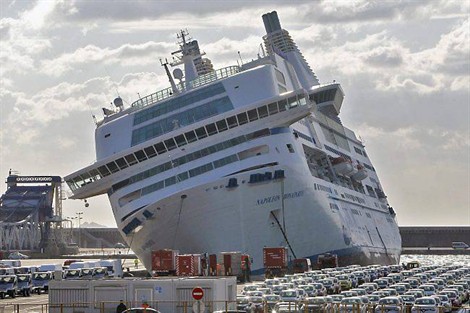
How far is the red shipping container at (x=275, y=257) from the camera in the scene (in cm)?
7281

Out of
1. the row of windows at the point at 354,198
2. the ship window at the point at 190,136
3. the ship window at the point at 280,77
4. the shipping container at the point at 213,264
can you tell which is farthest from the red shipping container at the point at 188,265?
the row of windows at the point at 354,198

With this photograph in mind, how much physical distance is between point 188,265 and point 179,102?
1462 centimetres

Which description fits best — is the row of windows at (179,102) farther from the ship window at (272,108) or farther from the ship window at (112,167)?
the ship window at (112,167)

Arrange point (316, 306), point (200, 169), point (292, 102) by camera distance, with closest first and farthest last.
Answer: point (316, 306), point (200, 169), point (292, 102)

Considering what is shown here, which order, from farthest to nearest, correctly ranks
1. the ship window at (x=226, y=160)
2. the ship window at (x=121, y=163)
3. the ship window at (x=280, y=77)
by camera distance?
the ship window at (x=280, y=77) → the ship window at (x=121, y=163) → the ship window at (x=226, y=160)

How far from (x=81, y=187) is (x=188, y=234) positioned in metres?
9.53

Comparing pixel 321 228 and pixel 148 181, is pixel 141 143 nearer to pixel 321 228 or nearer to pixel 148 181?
pixel 148 181

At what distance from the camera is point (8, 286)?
69125 mm

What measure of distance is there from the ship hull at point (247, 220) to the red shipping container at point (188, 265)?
328 centimetres

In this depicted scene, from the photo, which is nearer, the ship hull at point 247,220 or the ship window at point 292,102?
the ship hull at point 247,220

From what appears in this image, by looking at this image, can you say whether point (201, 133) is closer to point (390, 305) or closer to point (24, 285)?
point (24, 285)

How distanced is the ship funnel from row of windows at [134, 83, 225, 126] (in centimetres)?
3513

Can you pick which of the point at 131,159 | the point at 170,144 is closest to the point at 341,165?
the point at 170,144

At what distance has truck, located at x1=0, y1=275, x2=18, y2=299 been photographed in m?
69.0
